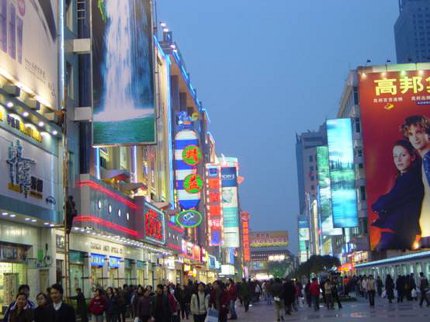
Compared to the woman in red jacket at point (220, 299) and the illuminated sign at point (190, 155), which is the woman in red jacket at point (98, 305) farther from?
the illuminated sign at point (190, 155)

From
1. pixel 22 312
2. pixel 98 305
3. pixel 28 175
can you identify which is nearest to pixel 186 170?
pixel 28 175

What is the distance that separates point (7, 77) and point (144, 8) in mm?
16593

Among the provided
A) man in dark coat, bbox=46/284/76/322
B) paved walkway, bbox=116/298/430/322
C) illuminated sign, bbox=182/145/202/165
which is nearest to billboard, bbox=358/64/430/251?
illuminated sign, bbox=182/145/202/165

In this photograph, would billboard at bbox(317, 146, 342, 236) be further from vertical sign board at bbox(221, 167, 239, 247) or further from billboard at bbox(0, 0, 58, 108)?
billboard at bbox(0, 0, 58, 108)

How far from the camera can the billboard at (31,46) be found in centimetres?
2197

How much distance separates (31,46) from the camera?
24.4 meters

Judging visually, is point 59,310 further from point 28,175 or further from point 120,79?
point 120,79

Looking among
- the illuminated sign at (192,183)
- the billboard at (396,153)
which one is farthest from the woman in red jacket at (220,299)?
the billboard at (396,153)

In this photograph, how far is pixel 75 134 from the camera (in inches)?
1288

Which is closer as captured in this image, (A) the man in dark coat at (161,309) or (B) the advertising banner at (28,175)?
(A) the man in dark coat at (161,309)

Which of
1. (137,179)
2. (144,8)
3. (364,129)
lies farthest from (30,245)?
(364,129)

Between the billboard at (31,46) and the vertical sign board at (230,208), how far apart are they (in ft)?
288

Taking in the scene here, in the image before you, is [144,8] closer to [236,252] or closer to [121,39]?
[121,39]

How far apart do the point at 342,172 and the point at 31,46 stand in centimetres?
6096
